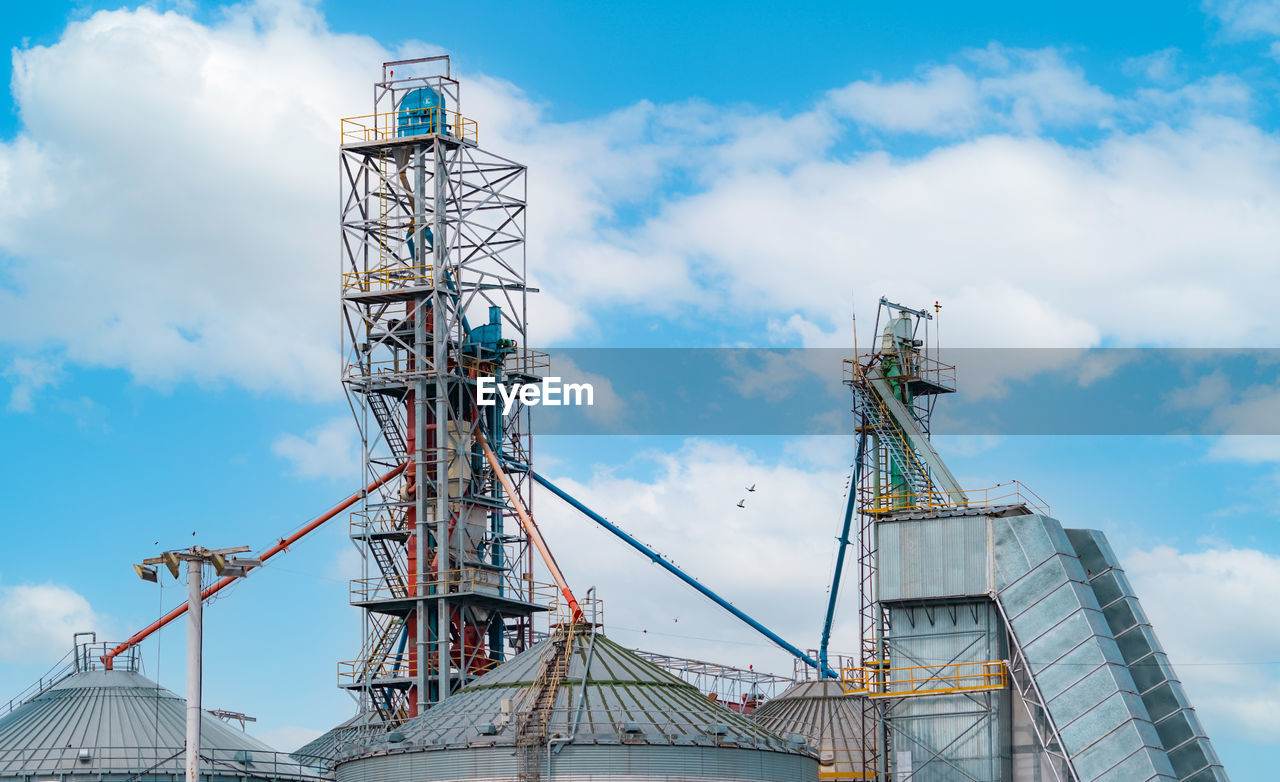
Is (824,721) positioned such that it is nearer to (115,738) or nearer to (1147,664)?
(1147,664)

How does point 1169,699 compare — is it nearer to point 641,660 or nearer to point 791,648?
point 641,660

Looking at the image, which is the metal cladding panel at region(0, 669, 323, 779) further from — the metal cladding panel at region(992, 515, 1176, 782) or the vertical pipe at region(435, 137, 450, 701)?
the metal cladding panel at region(992, 515, 1176, 782)

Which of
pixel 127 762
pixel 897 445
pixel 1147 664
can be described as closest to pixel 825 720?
pixel 897 445

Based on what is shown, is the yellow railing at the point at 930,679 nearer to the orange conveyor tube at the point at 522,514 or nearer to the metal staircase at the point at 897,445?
the metal staircase at the point at 897,445

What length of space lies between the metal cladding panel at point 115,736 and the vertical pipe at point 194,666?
53.9ft

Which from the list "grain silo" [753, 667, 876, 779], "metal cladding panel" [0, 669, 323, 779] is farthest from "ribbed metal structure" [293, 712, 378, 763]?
"grain silo" [753, 667, 876, 779]

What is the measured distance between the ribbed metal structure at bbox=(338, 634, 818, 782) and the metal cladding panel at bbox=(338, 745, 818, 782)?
1.4 inches

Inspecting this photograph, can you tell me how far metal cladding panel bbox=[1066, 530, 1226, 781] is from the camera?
234 feet

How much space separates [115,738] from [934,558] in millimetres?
36350

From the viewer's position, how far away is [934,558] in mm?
76312

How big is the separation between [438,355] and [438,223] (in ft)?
22.6

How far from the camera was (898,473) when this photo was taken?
84.8 m

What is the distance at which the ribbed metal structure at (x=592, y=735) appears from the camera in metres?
67.6

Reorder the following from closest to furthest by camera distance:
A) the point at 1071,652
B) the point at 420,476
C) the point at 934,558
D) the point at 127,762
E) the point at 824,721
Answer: the point at 1071,652
the point at 934,558
the point at 127,762
the point at 420,476
the point at 824,721
